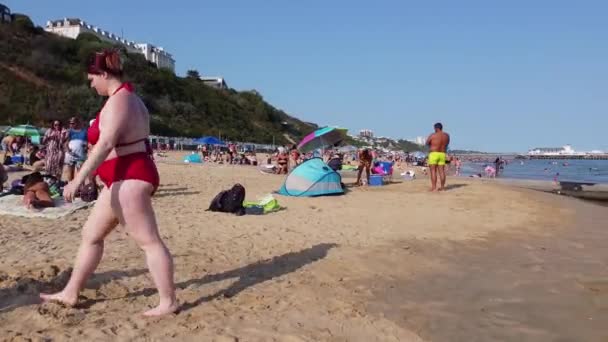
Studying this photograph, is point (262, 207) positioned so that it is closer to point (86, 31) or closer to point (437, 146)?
point (437, 146)

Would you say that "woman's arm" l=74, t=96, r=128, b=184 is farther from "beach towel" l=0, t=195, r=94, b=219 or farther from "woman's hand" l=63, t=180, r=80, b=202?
"beach towel" l=0, t=195, r=94, b=219

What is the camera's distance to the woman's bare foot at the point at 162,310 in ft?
10.3

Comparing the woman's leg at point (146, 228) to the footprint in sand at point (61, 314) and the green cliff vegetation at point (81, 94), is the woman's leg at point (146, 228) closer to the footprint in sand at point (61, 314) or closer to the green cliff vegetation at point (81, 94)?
the footprint in sand at point (61, 314)

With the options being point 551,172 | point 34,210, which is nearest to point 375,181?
point 34,210

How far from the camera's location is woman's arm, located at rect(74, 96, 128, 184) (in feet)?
9.63

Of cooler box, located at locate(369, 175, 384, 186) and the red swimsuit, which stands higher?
the red swimsuit

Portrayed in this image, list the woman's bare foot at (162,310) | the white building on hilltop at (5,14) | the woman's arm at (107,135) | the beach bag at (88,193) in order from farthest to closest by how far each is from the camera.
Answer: the white building on hilltop at (5,14), the beach bag at (88,193), the woman's bare foot at (162,310), the woman's arm at (107,135)

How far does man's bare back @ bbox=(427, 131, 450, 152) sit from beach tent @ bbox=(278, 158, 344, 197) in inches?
104

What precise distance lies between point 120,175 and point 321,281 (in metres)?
1.94

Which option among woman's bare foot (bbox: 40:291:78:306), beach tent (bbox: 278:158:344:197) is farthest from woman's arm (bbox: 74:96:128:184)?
beach tent (bbox: 278:158:344:197)

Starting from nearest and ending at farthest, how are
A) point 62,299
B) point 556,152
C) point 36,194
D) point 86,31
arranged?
point 62,299 → point 36,194 → point 86,31 → point 556,152

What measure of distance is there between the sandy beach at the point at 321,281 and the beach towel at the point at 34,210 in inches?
6.0

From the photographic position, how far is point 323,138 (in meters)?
15.3

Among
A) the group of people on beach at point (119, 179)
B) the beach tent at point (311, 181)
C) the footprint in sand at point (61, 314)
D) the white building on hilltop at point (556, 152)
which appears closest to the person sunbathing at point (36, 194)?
the group of people on beach at point (119, 179)
